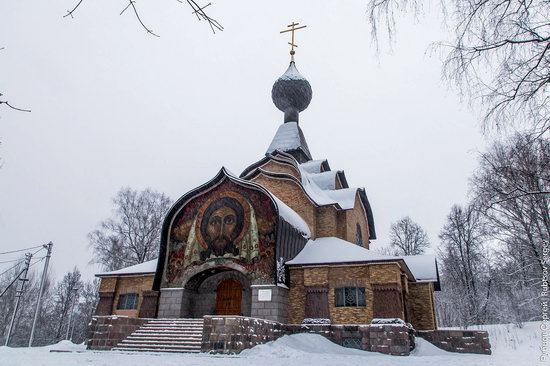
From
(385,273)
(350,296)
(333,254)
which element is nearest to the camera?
(385,273)

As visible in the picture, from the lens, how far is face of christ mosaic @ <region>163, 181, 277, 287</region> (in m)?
12.7

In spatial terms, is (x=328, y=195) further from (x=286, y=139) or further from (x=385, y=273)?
(x=385, y=273)

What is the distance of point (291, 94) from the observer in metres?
21.6

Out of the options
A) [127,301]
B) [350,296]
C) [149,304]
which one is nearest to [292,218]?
[350,296]

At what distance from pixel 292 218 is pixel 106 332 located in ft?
22.6

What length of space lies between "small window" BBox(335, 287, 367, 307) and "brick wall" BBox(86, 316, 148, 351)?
6.41 meters

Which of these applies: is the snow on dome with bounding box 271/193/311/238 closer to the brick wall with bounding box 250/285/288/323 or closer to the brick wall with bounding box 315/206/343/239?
the brick wall with bounding box 315/206/343/239

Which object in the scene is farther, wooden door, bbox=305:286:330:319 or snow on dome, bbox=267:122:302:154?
snow on dome, bbox=267:122:302:154

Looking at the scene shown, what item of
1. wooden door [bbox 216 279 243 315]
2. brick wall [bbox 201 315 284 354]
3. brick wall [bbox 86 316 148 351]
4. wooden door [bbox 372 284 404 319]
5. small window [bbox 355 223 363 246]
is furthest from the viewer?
small window [bbox 355 223 363 246]

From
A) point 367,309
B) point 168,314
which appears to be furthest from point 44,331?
point 367,309

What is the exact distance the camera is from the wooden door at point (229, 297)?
13.4m

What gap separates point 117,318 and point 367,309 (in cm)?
731

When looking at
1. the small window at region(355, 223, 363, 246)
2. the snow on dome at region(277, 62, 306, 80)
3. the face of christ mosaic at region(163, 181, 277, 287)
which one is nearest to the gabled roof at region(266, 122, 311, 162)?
the snow on dome at region(277, 62, 306, 80)

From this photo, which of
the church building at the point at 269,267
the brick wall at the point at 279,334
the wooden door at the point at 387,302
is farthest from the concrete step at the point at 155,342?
the wooden door at the point at 387,302
